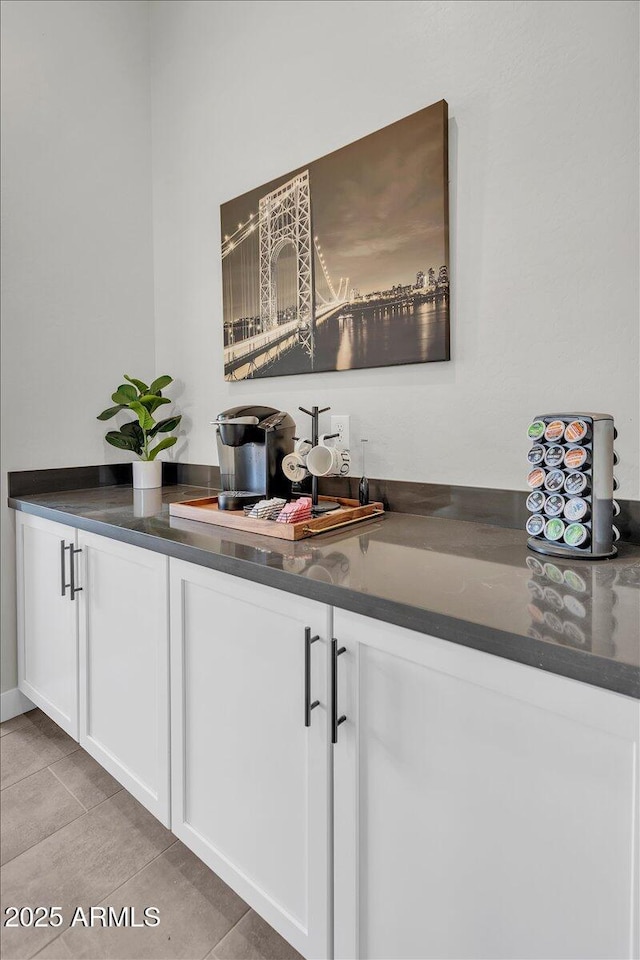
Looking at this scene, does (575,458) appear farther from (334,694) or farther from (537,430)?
(334,694)

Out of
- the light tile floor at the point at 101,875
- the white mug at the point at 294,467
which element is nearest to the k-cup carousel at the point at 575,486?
the white mug at the point at 294,467

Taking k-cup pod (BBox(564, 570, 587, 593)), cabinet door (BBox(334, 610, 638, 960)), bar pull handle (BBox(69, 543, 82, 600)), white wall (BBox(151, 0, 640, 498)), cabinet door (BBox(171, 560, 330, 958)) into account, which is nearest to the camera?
cabinet door (BBox(334, 610, 638, 960))

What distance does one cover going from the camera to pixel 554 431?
1.06 meters

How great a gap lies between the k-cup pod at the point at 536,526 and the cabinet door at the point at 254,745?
495 mm

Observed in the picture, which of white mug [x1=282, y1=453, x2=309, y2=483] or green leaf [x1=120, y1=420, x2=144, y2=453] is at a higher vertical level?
green leaf [x1=120, y1=420, x2=144, y2=453]

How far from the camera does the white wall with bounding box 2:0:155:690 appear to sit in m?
1.96

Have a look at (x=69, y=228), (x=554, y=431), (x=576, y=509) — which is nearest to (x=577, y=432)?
(x=554, y=431)

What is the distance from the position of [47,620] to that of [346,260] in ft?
5.04

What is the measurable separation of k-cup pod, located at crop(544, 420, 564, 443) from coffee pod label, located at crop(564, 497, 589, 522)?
125mm

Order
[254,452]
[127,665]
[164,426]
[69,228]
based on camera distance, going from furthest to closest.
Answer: [164,426], [69,228], [254,452], [127,665]

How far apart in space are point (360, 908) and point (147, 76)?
3046 mm

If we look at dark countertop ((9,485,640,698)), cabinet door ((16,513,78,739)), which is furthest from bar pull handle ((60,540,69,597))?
dark countertop ((9,485,640,698))

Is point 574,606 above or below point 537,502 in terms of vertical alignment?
below

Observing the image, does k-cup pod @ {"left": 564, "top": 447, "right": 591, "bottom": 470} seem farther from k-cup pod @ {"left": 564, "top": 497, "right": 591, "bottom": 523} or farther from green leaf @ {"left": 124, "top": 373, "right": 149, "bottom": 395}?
green leaf @ {"left": 124, "top": 373, "right": 149, "bottom": 395}
